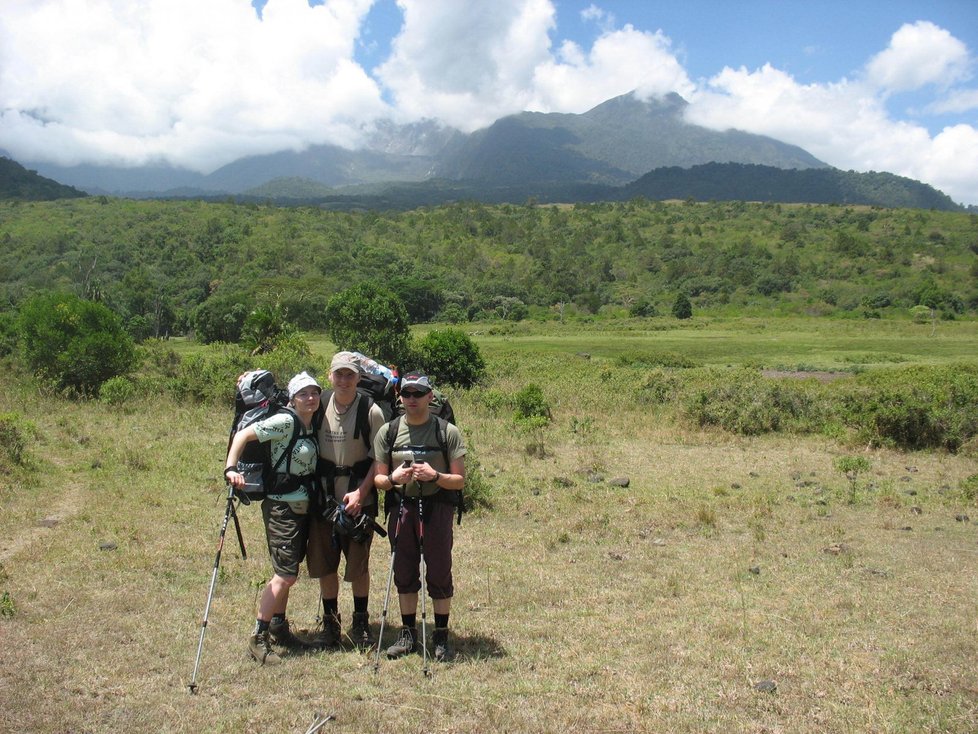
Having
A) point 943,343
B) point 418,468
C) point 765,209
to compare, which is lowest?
point 943,343

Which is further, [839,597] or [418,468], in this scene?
[839,597]

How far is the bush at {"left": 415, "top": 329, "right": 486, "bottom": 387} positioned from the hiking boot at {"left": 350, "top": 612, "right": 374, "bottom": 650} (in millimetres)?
16776

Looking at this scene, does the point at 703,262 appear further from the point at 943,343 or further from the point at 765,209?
the point at 943,343

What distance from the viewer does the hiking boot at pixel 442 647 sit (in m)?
4.77

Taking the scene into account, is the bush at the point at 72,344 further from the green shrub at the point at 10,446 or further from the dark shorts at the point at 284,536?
the dark shorts at the point at 284,536

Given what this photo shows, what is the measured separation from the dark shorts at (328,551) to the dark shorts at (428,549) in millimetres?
258

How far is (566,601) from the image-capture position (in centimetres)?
602

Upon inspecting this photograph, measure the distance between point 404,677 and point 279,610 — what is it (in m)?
0.97

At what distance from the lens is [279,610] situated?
4.86 metres

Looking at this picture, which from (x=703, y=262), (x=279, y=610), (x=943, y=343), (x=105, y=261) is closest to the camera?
(x=279, y=610)

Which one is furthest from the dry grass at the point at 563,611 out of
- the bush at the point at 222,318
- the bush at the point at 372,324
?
the bush at the point at 222,318

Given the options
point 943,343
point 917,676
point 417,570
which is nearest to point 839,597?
point 917,676

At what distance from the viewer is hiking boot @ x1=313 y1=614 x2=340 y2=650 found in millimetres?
4984

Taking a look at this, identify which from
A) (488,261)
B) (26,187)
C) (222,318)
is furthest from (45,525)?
(26,187)
